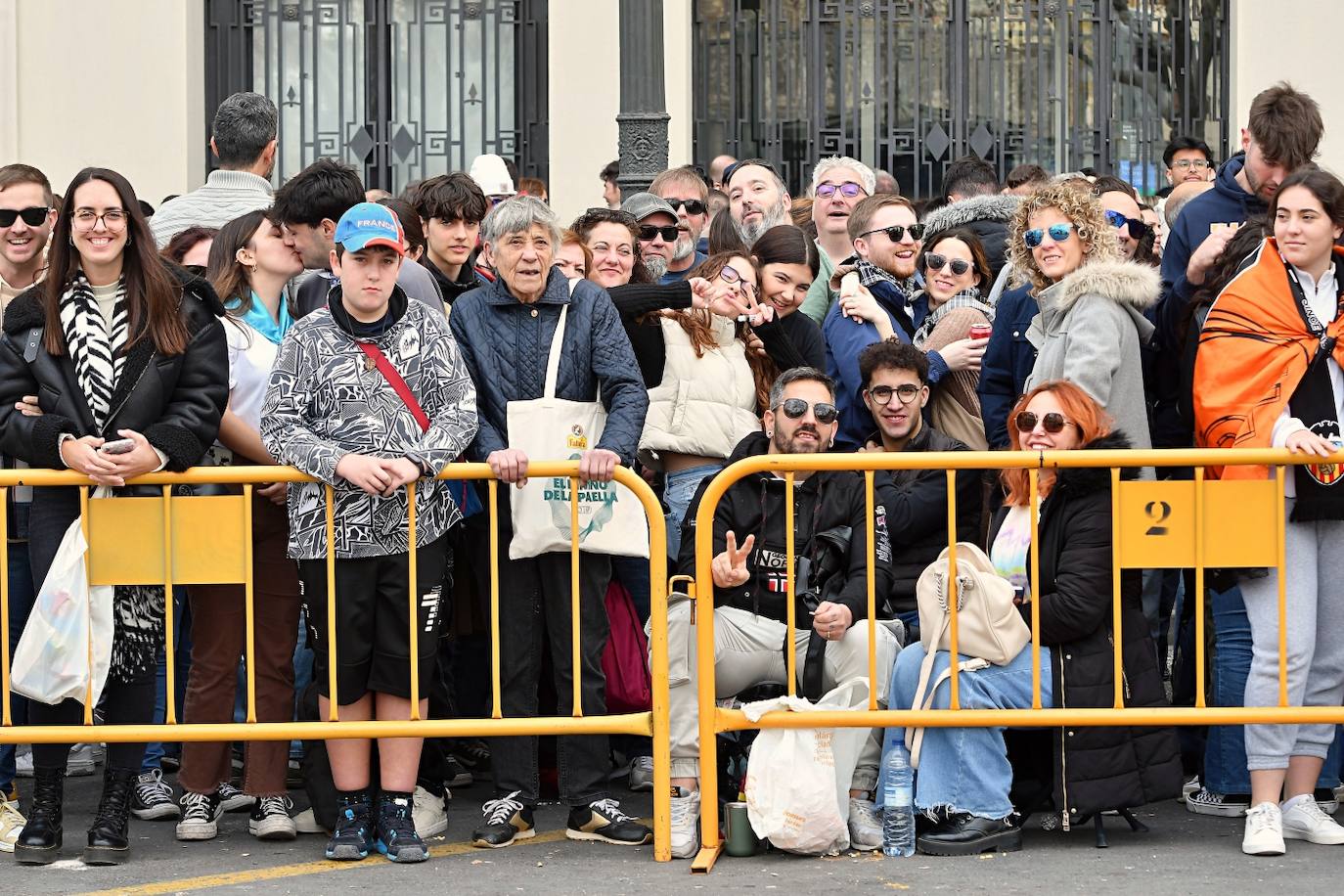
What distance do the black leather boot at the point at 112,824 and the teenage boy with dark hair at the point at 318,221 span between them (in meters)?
1.71

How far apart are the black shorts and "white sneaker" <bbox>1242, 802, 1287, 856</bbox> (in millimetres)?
2674

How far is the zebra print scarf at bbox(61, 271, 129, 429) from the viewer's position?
6.30m

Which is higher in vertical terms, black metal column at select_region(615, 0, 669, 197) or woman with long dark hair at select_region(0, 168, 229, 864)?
black metal column at select_region(615, 0, 669, 197)

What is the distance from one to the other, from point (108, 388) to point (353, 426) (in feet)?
2.61

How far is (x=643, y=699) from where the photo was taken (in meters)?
6.93

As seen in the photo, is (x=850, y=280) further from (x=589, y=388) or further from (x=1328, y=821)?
(x=1328, y=821)

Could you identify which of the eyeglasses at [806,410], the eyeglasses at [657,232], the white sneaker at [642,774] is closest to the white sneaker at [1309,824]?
the eyeglasses at [806,410]

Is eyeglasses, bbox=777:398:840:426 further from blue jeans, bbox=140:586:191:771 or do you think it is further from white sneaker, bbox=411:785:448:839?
blue jeans, bbox=140:586:191:771

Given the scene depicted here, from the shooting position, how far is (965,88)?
15.3 meters

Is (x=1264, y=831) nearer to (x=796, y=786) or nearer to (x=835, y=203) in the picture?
(x=796, y=786)

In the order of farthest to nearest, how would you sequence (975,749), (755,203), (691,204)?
(691,204) → (755,203) → (975,749)

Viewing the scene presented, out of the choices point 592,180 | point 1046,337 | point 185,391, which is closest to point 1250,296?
point 1046,337

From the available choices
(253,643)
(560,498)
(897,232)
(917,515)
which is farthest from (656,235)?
(253,643)

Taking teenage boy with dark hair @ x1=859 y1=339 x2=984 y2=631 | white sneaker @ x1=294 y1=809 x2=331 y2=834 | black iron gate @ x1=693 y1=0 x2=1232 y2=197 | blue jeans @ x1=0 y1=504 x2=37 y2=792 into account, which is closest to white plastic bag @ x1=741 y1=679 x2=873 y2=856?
teenage boy with dark hair @ x1=859 y1=339 x2=984 y2=631
